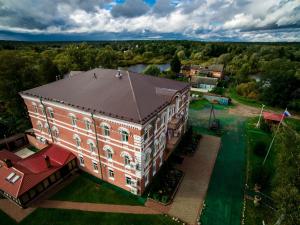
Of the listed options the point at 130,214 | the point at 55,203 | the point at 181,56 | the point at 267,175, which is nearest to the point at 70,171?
the point at 55,203

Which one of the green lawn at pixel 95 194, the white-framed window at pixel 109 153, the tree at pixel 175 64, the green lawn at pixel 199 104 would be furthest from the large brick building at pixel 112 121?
the tree at pixel 175 64

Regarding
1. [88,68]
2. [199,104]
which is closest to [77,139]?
[199,104]

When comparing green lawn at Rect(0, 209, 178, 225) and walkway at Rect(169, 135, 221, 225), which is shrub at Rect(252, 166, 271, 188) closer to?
walkway at Rect(169, 135, 221, 225)

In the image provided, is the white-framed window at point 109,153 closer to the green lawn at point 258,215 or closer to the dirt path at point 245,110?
the green lawn at point 258,215

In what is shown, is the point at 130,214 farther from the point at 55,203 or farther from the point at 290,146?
the point at 290,146

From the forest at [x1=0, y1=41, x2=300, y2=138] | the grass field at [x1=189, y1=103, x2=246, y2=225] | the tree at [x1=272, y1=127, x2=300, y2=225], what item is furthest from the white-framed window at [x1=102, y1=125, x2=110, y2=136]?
the forest at [x1=0, y1=41, x2=300, y2=138]
